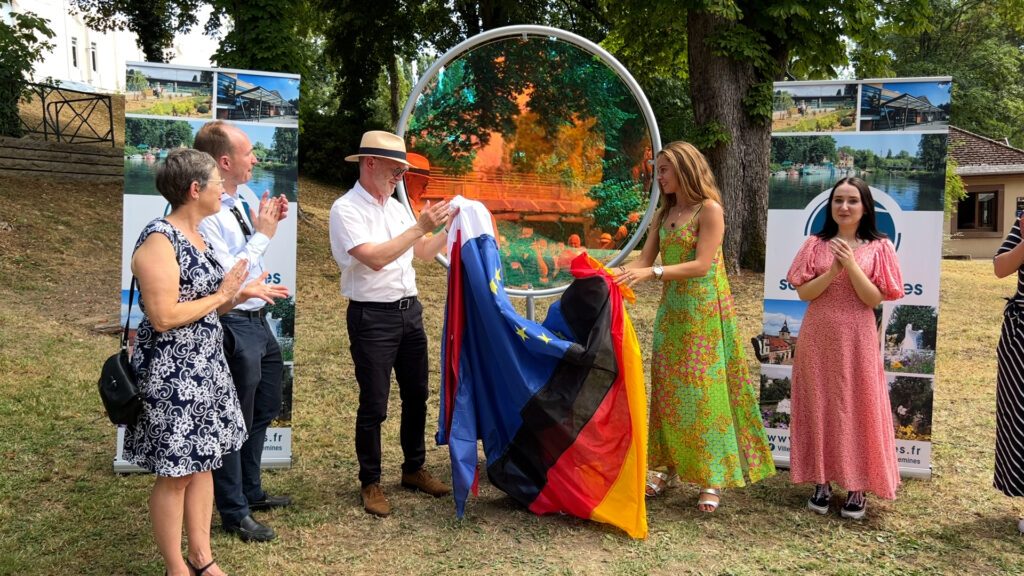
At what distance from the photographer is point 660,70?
15.0m

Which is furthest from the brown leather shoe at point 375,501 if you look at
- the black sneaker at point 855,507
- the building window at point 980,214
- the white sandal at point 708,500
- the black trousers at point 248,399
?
the building window at point 980,214

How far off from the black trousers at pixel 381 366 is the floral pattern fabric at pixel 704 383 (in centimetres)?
128

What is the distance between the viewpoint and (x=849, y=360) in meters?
3.91

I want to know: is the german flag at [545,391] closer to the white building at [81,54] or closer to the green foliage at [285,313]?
the green foliage at [285,313]

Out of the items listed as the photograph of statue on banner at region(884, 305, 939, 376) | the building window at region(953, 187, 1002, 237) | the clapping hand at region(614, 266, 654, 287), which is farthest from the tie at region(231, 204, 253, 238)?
the building window at region(953, 187, 1002, 237)

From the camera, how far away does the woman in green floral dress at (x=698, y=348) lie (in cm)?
391

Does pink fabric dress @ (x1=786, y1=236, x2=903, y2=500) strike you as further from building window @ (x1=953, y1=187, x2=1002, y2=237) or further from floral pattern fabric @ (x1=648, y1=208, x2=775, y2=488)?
building window @ (x1=953, y1=187, x2=1002, y2=237)

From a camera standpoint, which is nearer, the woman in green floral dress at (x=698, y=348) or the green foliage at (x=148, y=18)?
the woman in green floral dress at (x=698, y=348)

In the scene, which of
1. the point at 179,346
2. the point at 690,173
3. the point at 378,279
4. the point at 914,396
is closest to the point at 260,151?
the point at 378,279

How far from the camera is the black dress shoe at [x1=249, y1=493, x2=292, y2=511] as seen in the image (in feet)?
13.3

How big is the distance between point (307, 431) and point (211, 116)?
2.30 meters

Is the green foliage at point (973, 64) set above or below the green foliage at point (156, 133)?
above

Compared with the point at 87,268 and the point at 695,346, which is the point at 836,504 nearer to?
the point at 695,346

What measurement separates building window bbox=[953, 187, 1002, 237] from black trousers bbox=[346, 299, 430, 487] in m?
27.1
